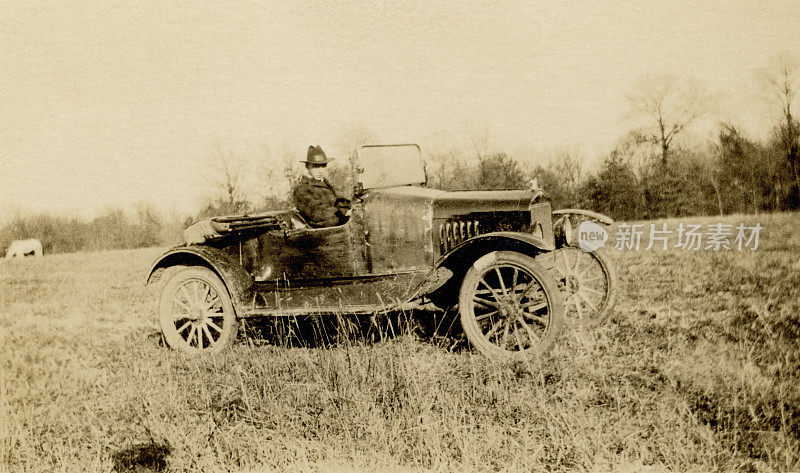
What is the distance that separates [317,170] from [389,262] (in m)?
1.35

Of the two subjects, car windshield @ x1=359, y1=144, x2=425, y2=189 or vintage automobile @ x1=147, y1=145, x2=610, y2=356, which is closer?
vintage automobile @ x1=147, y1=145, x2=610, y2=356

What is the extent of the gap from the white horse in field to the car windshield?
3.60 m

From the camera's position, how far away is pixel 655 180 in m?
21.0

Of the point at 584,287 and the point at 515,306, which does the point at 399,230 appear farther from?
the point at 584,287

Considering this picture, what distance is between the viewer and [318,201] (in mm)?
4758

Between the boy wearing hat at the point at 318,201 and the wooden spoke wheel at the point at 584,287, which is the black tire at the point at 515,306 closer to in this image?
the wooden spoke wheel at the point at 584,287

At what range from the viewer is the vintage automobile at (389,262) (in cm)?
385

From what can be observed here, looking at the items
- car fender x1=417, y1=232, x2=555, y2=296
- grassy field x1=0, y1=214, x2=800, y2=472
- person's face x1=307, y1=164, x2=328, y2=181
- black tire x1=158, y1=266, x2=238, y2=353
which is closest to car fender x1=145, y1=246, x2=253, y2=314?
black tire x1=158, y1=266, x2=238, y2=353

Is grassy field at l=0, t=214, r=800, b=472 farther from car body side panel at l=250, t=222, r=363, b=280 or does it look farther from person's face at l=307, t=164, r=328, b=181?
person's face at l=307, t=164, r=328, b=181

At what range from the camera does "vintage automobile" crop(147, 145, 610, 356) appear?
3848 millimetres

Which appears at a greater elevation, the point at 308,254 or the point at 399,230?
the point at 399,230

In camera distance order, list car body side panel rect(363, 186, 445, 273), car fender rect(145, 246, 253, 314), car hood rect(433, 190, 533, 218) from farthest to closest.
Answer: car fender rect(145, 246, 253, 314)
car body side panel rect(363, 186, 445, 273)
car hood rect(433, 190, 533, 218)

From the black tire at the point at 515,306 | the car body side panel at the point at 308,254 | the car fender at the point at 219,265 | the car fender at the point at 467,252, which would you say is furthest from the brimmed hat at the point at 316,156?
the black tire at the point at 515,306

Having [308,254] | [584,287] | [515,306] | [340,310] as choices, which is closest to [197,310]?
[308,254]
